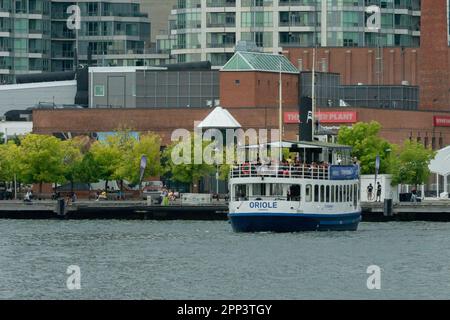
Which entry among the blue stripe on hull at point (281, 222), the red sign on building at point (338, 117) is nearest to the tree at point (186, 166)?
the red sign on building at point (338, 117)

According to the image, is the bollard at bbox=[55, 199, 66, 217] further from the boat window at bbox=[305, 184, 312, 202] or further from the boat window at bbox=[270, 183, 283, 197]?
the boat window at bbox=[270, 183, 283, 197]

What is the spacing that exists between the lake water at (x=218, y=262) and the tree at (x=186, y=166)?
36.4m

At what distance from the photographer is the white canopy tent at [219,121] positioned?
7151 inches

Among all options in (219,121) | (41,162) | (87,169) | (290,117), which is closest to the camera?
(87,169)

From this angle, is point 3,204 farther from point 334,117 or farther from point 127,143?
point 334,117

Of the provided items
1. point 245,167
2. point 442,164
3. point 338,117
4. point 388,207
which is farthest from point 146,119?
point 245,167

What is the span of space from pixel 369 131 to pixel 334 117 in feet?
42.8

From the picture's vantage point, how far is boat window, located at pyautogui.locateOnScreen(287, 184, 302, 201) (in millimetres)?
123062

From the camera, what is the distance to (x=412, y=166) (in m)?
174

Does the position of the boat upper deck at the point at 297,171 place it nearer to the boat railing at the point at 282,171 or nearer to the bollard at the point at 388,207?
the boat railing at the point at 282,171

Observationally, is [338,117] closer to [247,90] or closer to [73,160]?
[247,90]

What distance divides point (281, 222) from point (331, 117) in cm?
6634

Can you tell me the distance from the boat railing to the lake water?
3.84 m

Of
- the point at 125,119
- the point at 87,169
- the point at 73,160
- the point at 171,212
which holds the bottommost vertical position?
the point at 171,212
